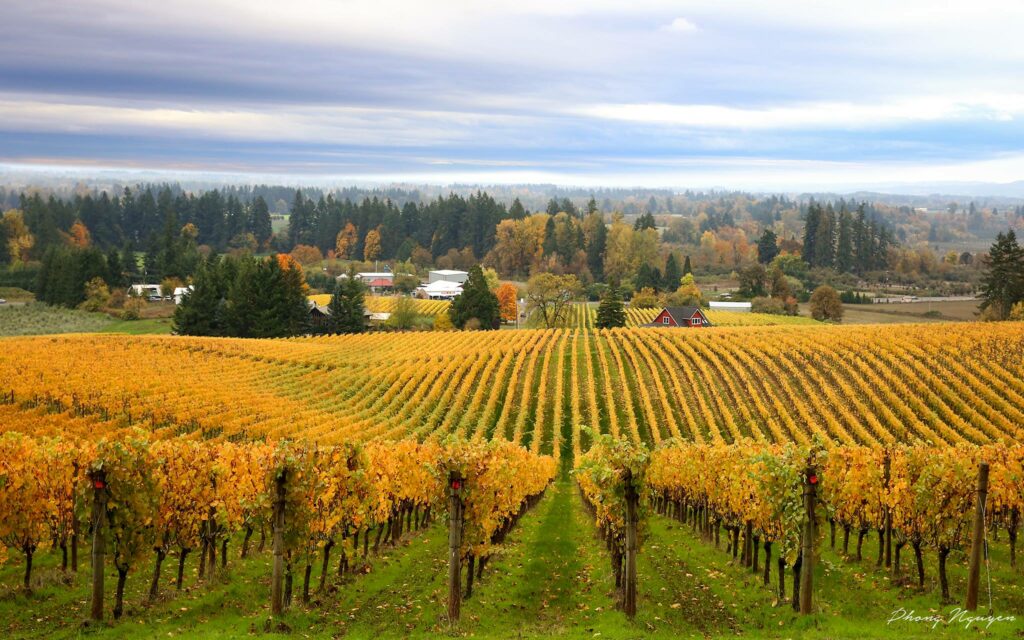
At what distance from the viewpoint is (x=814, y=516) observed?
18.8m

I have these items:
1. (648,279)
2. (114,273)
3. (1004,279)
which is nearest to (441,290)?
(648,279)

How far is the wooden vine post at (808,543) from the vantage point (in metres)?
18.3

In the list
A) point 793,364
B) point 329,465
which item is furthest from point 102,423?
point 793,364

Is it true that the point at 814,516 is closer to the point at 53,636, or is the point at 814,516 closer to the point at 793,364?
the point at 53,636

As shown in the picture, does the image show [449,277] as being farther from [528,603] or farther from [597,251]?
[528,603]

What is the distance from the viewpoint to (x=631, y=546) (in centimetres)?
1875

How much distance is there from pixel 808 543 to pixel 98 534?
580 inches

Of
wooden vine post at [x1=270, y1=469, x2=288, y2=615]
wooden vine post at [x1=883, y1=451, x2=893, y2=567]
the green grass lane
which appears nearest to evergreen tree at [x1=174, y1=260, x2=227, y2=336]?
the green grass lane

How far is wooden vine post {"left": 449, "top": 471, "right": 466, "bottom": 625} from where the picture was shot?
→ 1842 centimetres

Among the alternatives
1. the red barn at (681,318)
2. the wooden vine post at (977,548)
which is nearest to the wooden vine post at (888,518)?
the wooden vine post at (977,548)

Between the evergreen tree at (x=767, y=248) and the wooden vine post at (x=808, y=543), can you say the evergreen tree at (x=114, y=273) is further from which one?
the wooden vine post at (x=808, y=543)

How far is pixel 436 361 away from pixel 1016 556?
4142cm

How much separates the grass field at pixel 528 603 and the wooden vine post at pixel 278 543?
426mm

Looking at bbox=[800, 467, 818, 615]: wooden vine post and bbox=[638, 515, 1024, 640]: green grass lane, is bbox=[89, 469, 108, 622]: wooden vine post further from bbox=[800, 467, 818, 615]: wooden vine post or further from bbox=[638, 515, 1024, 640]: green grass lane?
bbox=[800, 467, 818, 615]: wooden vine post
